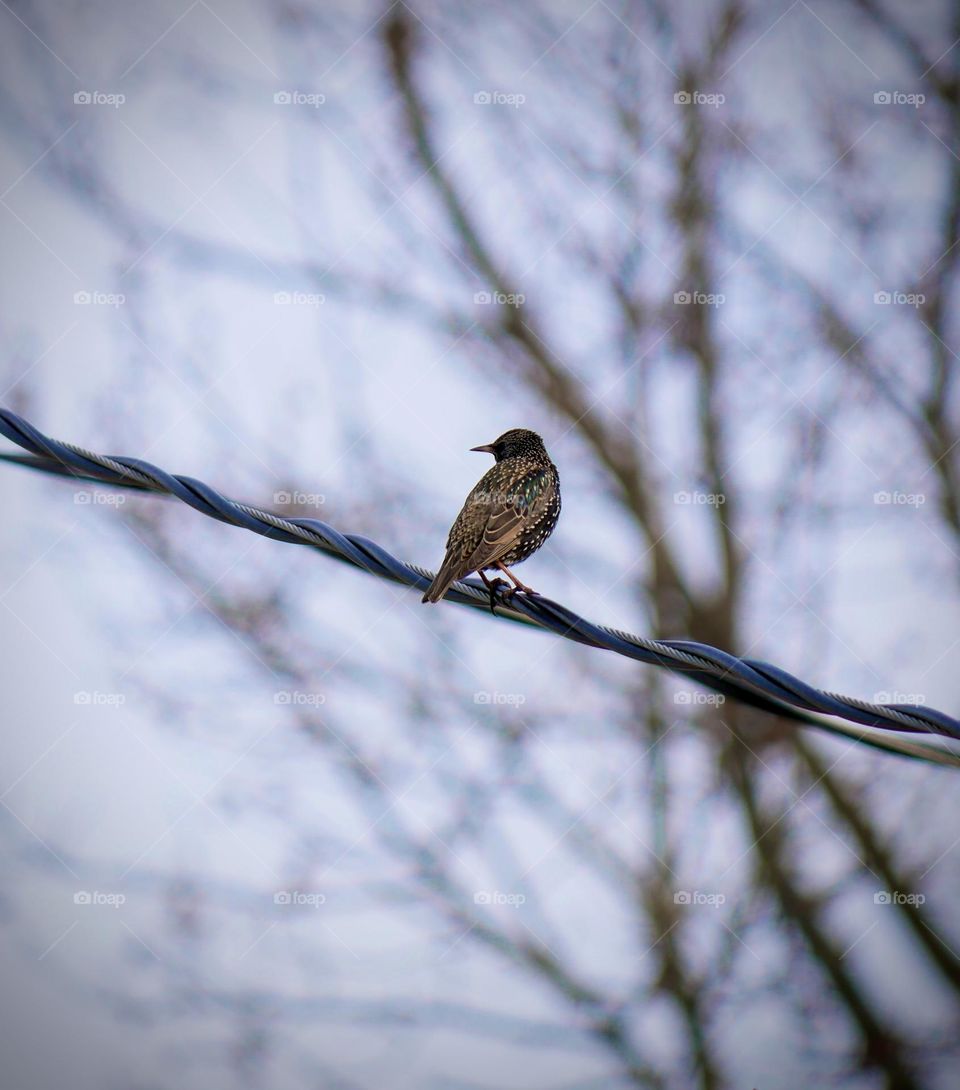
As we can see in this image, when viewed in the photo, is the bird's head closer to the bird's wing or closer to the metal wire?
the bird's wing

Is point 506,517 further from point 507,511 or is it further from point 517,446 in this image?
point 517,446

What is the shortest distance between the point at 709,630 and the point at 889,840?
2.22 meters

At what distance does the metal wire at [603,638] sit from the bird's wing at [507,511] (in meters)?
1.57

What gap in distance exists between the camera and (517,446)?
21.1 feet

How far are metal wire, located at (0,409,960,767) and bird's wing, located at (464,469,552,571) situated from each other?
1.57 meters

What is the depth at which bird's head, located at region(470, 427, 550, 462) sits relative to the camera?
20.9 feet

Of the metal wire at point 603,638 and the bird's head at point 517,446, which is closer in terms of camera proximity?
the metal wire at point 603,638

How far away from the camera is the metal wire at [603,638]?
326 centimetres

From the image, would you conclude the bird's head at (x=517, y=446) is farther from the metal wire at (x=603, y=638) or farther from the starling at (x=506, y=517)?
the metal wire at (x=603, y=638)

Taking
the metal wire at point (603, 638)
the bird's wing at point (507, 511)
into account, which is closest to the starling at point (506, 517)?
the bird's wing at point (507, 511)

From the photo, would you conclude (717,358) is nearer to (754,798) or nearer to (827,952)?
(754,798)

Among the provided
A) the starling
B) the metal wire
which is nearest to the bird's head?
the starling

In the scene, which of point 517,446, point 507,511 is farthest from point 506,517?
point 517,446

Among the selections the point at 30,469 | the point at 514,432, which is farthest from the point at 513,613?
the point at 514,432
